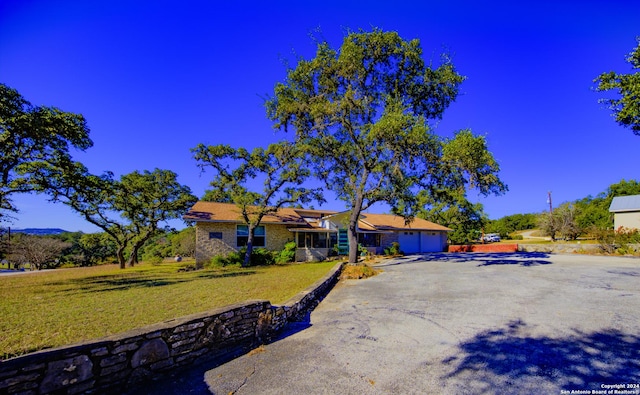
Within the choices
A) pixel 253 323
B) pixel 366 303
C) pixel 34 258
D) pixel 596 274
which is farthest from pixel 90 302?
pixel 34 258

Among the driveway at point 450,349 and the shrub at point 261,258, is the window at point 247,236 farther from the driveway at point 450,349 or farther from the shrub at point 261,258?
the driveway at point 450,349

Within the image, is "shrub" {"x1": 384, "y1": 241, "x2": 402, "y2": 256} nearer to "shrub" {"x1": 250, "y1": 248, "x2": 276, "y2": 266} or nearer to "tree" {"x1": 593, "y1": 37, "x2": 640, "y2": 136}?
"shrub" {"x1": 250, "y1": 248, "x2": 276, "y2": 266}

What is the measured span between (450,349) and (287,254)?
1669 cm

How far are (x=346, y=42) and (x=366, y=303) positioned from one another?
42.1 feet

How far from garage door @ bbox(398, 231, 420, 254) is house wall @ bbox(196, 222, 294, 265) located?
12996 mm

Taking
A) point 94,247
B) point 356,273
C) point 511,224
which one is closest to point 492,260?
point 356,273

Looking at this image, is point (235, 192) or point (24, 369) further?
point (235, 192)

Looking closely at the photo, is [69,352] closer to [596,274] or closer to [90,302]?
[90,302]

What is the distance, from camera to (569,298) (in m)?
7.50

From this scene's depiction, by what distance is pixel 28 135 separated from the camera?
10.1m

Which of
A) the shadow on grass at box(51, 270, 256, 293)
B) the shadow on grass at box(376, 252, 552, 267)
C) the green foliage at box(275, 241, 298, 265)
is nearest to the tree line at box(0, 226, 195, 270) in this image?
the green foliage at box(275, 241, 298, 265)

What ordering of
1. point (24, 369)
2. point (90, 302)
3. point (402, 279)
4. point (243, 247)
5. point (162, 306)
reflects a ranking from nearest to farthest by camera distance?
point (24, 369)
point (162, 306)
point (90, 302)
point (402, 279)
point (243, 247)

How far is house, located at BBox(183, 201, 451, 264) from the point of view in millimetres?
19547

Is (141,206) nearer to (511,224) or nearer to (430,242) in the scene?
(430,242)
